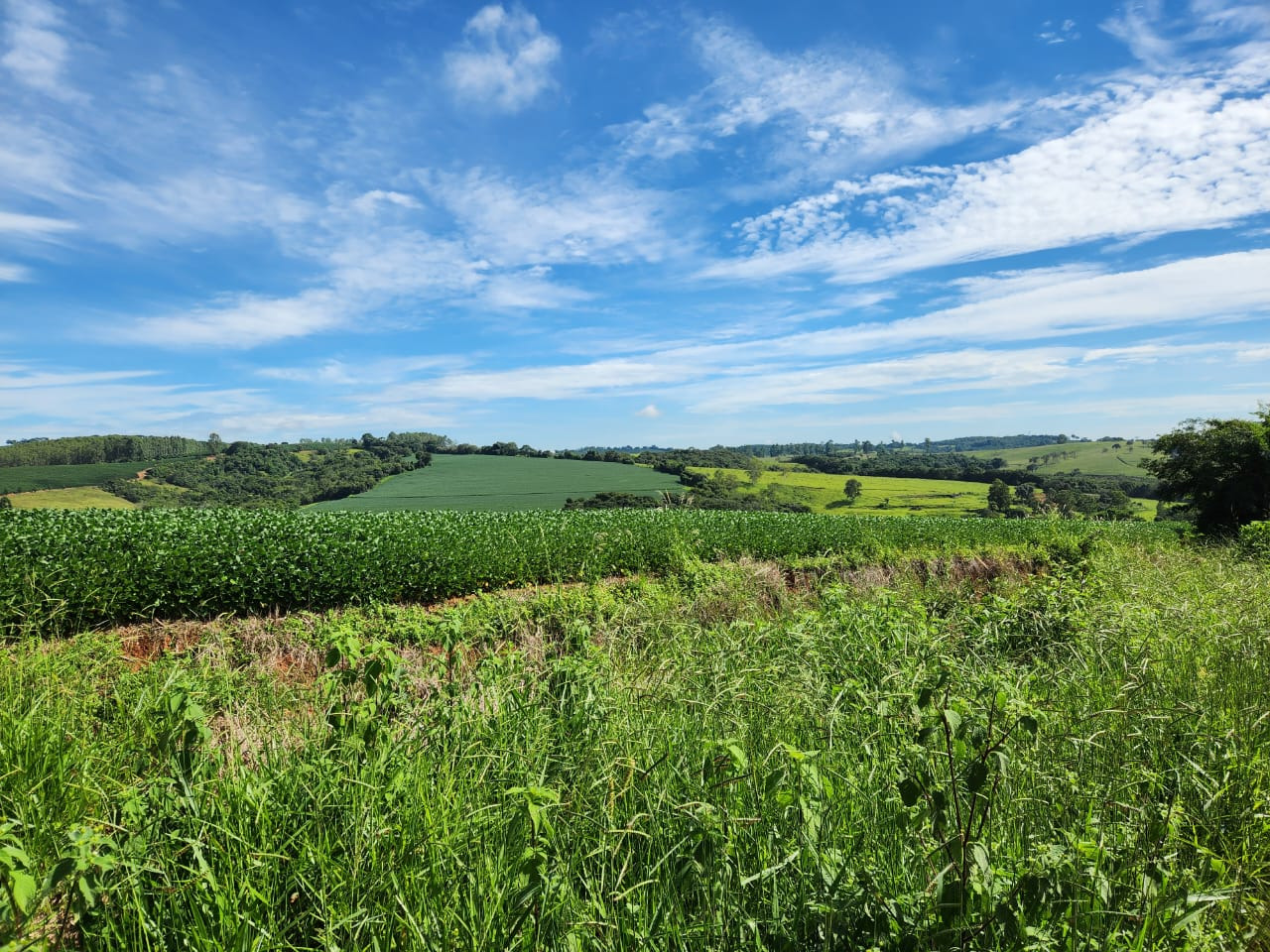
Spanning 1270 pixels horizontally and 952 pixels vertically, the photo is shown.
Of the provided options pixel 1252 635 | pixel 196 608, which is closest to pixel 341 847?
pixel 1252 635

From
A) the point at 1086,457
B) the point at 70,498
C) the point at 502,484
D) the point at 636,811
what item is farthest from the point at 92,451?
the point at 1086,457

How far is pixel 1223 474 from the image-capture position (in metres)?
30.5

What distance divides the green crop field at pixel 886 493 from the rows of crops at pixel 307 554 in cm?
4195

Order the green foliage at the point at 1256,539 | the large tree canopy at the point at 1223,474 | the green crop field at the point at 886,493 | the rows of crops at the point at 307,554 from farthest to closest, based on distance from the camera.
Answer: the green crop field at the point at 886,493 < the large tree canopy at the point at 1223,474 < the green foliage at the point at 1256,539 < the rows of crops at the point at 307,554

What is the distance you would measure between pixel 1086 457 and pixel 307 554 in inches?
6235

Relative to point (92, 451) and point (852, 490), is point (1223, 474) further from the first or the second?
point (92, 451)

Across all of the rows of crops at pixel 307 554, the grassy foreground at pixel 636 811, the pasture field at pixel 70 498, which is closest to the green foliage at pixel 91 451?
the pasture field at pixel 70 498

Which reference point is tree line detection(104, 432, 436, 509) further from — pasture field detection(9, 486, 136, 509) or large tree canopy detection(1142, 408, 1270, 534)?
large tree canopy detection(1142, 408, 1270, 534)

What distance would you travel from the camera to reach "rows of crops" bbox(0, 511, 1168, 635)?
9.85 metres

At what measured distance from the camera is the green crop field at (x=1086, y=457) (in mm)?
116000

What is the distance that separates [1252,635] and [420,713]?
6.40 meters

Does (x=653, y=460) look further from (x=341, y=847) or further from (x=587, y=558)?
(x=341, y=847)

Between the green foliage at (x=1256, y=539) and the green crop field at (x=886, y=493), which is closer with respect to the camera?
the green foliage at (x=1256, y=539)

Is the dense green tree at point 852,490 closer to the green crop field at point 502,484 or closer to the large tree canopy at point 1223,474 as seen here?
the green crop field at point 502,484
